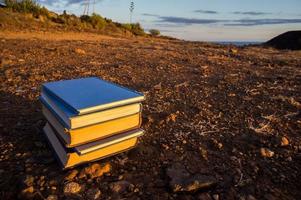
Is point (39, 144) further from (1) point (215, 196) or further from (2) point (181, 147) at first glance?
(1) point (215, 196)

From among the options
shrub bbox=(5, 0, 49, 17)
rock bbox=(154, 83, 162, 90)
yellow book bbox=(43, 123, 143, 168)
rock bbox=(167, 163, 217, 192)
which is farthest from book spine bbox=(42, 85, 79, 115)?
shrub bbox=(5, 0, 49, 17)

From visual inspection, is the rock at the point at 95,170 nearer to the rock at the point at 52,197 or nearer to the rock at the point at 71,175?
the rock at the point at 71,175

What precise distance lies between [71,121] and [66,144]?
18 centimetres

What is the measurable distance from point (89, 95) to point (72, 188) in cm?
60

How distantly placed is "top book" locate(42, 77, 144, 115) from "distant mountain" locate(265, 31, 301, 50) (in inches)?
631

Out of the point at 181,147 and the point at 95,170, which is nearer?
the point at 95,170

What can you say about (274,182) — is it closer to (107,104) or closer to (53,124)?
(107,104)

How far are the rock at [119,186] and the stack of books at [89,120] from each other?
23cm

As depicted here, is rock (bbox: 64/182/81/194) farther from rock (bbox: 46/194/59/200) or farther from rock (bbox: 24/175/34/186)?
rock (bbox: 24/175/34/186)

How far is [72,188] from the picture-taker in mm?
1723

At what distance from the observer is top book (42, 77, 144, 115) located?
1758mm

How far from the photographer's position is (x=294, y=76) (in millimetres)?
5180

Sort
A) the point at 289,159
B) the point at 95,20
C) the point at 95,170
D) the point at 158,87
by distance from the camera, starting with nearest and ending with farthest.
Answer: the point at 95,170 → the point at 289,159 → the point at 158,87 → the point at 95,20

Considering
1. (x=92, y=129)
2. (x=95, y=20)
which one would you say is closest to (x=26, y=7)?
(x=95, y=20)
